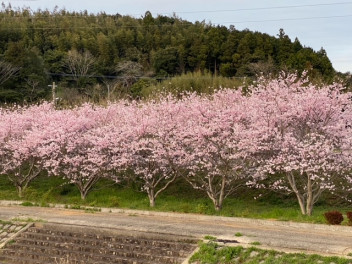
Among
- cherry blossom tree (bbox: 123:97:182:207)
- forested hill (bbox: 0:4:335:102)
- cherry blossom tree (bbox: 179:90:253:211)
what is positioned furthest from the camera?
forested hill (bbox: 0:4:335:102)

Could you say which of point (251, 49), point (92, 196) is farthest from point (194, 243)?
point (251, 49)

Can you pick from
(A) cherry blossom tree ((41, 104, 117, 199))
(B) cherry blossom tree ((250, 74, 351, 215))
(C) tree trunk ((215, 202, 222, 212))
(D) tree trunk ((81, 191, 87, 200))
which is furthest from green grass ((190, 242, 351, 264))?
(D) tree trunk ((81, 191, 87, 200))

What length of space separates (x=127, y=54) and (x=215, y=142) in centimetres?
5219

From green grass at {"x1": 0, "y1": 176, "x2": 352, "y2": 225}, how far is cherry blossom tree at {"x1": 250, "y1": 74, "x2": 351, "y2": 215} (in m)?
1.45

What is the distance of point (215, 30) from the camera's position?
63562 millimetres

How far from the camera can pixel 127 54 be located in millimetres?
69312

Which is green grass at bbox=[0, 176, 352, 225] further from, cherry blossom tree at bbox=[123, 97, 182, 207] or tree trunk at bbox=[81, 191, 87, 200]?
cherry blossom tree at bbox=[123, 97, 182, 207]

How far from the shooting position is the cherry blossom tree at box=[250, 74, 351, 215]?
17.4 metres

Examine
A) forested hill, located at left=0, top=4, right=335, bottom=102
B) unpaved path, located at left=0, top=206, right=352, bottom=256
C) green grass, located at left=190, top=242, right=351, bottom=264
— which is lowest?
green grass, located at left=190, top=242, right=351, bottom=264

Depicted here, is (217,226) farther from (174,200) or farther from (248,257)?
(174,200)

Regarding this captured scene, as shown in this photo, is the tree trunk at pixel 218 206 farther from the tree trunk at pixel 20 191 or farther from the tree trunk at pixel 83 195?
the tree trunk at pixel 20 191

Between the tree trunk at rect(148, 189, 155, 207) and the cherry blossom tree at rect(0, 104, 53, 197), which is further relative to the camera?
the cherry blossom tree at rect(0, 104, 53, 197)

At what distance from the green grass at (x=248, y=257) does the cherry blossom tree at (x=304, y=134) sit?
5.72 metres

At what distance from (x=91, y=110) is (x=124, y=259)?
46.4ft
